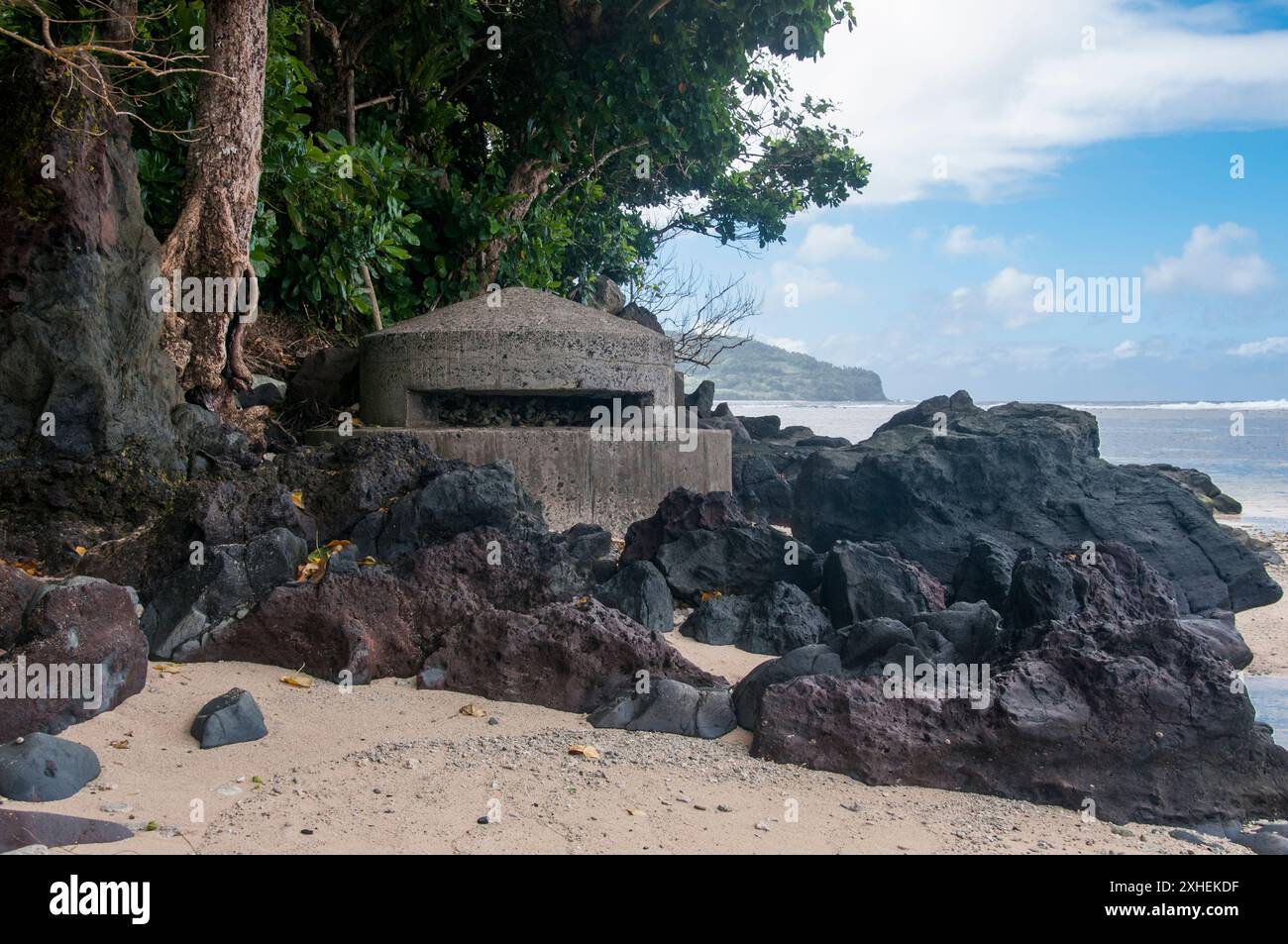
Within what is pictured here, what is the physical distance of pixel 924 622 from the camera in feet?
15.0

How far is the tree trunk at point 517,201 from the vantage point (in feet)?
37.4

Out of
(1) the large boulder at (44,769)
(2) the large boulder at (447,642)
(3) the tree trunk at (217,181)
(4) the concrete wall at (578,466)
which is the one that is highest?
(3) the tree trunk at (217,181)

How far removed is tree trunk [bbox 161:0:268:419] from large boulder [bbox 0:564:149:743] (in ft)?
11.7

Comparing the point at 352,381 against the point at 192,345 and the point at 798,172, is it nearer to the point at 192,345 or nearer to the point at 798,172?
the point at 192,345

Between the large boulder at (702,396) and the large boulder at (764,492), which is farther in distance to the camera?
the large boulder at (702,396)

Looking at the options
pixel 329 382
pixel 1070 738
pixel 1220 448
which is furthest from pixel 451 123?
pixel 1220 448

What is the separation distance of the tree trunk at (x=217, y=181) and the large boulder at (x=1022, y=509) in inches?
173

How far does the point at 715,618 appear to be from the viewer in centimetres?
519

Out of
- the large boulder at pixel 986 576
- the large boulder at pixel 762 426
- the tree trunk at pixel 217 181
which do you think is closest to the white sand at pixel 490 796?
the large boulder at pixel 986 576

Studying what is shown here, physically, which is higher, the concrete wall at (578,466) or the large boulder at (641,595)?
the concrete wall at (578,466)

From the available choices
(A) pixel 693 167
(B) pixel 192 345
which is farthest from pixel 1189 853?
(A) pixel 693 167

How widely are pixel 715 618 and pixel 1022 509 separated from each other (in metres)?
3.23

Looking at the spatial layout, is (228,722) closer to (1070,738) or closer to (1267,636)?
(1070,738)

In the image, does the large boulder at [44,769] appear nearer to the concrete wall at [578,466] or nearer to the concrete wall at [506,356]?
the concrete wall at [578,466]
